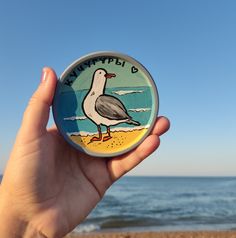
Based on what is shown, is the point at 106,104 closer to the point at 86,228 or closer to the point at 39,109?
the point at 39,109

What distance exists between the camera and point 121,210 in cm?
1978

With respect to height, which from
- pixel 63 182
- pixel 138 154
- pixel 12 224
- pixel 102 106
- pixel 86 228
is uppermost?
pixel 102 106

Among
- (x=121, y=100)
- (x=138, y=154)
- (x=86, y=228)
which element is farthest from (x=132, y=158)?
(x=86, y=228)

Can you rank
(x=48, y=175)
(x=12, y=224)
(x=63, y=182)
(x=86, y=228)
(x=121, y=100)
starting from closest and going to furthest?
1. (x=12, y=224)
2. (x=48, y=175)
3. (x=63, y=182)
4. (x=121, y=100)
5. (x=86, y=228)

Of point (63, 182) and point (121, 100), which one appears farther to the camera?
point (121, 100)

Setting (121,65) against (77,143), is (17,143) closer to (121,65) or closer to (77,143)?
(77,143)

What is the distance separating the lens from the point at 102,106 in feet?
8.42

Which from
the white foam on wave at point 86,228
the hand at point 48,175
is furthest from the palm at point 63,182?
the white foam on wave at point 86,228

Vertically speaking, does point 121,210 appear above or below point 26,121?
below

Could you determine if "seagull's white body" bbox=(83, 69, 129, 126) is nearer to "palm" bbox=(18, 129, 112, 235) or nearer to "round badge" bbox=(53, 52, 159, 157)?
"round badge" bbox=(53, 52, 159, 157)

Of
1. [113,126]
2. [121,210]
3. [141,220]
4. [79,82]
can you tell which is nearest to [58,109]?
[79,82]

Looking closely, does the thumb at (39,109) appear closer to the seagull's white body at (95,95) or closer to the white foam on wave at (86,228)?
the seagull's white body at (95,95)

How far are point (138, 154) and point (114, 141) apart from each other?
0.20m

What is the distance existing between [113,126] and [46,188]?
0.62 meters
